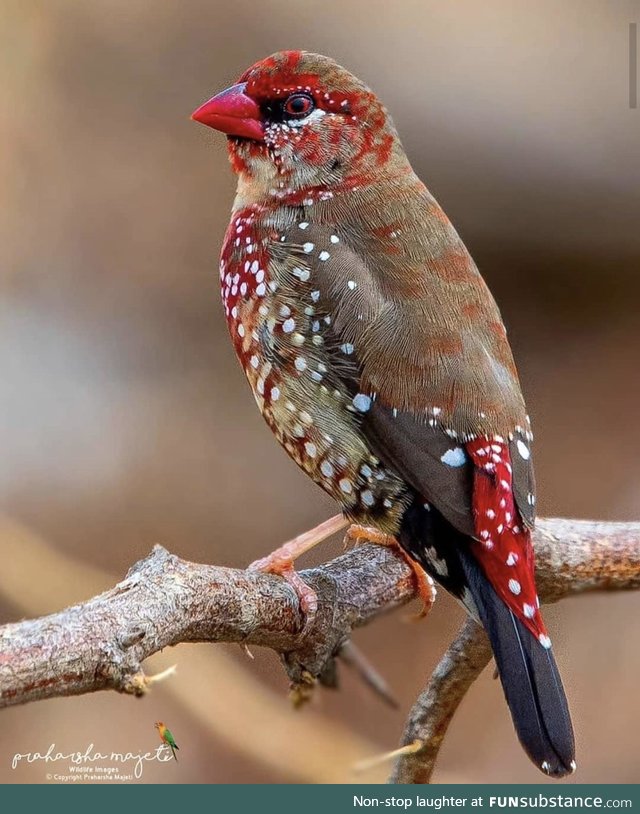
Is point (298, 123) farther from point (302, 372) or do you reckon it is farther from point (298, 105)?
point (302, 372)

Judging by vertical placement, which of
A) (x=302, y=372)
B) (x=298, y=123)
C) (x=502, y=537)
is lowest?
(x=502, y=537)

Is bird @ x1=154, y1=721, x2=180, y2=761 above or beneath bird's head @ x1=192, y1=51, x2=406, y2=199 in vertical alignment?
beneath

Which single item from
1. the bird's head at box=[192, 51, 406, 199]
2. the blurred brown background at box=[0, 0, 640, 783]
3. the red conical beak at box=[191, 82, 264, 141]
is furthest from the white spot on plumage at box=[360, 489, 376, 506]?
the red conical beak at box=[191, 82, 264, 141]

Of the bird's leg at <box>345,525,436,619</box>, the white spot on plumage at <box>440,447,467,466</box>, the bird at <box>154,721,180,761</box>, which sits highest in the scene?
the white spot on plumage at <box>440,447,467,466</box>

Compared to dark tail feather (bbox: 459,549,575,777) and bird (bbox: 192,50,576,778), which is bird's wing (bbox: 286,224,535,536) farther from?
dark tail feather (bbox: 459,549,575,777)

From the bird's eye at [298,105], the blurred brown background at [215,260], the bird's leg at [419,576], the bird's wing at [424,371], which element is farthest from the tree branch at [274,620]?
the bird's eye at [298,105]

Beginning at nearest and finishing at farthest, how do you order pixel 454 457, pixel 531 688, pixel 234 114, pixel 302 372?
pixel 531 688, pixel 454 457, pixel 302 372, pixel 234 114

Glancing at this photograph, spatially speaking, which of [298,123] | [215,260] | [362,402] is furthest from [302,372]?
[215,260]
